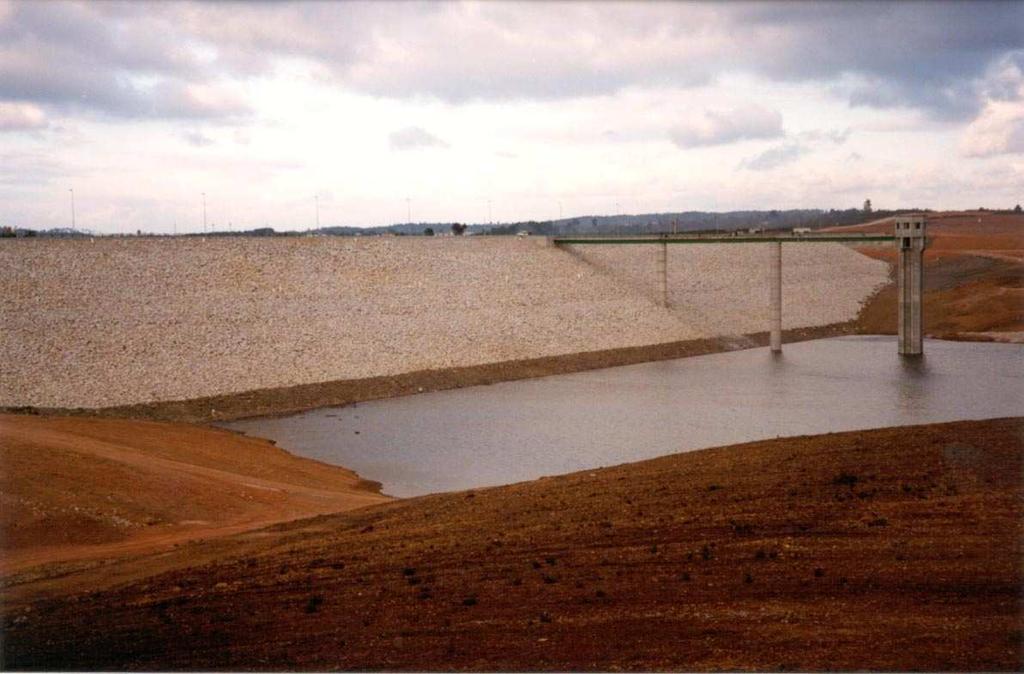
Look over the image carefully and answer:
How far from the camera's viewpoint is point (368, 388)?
35.4 m

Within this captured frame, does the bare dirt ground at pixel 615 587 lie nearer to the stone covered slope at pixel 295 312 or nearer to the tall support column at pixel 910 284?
the stone covered slope at pixel 295 312

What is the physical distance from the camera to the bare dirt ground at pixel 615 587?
9.66 m

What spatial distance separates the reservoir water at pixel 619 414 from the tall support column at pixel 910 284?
94.3 inches

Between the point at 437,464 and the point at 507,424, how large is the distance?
17.2 feet

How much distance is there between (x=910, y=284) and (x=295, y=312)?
1083 inches

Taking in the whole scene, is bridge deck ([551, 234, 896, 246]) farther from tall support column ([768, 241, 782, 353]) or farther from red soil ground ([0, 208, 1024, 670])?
red soil ground ([0, 208, 1024, 670])

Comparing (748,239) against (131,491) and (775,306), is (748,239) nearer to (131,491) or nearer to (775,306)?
(775,306)

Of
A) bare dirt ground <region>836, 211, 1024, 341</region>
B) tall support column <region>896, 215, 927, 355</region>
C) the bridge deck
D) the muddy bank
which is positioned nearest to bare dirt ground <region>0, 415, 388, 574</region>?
the muddy bank

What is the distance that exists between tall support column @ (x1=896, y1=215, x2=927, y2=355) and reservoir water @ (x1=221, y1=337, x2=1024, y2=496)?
2.40 meters

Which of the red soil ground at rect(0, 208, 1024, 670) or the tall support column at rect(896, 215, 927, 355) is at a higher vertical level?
the tall support column at rect(896, 215, 927, 355)

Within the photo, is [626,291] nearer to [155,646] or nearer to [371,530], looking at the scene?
[371,530]

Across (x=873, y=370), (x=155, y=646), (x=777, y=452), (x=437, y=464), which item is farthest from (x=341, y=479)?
(x=873, y=370)

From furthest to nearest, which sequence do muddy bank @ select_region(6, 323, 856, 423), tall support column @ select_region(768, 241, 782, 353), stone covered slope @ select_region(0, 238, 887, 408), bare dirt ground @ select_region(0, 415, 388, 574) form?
tall support column @ select_region(768, 241, 782, 353) → stone covered slope @ select_region(0, 238, 887, 408) → muddy bank @ select_region(6, 323, 856, 423) → bare dirt ground @ select_region(0, 415, 388, 574)

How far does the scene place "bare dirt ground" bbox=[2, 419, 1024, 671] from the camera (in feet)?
31.7
